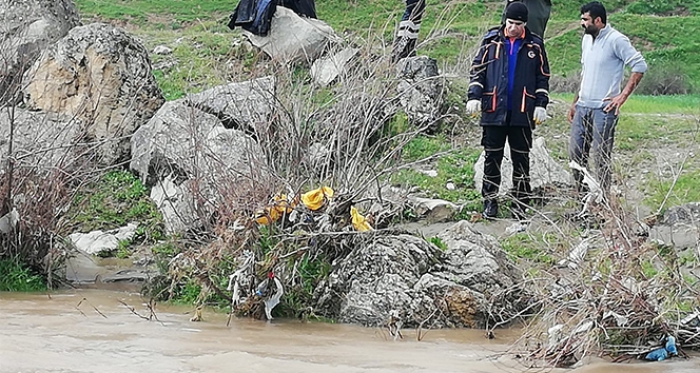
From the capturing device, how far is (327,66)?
991cm

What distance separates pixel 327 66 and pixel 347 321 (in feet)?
11.8

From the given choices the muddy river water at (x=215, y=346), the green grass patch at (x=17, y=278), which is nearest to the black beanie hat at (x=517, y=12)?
the muddy river water at (x=215, y=346)

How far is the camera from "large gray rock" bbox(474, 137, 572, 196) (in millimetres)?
9414

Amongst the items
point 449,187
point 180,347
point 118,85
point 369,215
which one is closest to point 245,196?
point 369,215

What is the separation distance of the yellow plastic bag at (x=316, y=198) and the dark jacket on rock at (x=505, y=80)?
2.07 metres

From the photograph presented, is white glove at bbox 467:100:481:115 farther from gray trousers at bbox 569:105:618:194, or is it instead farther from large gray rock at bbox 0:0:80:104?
large gray rock at bbox 0:0:80:104

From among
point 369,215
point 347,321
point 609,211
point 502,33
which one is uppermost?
point 502,33

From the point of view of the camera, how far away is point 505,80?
8.65 metres

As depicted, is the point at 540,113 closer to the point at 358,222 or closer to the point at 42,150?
the point at 358,222

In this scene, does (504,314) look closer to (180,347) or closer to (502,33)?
(180,347)

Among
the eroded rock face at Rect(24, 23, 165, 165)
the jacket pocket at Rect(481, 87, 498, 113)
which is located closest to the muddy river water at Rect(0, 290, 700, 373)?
the jacket pocket at Rect(481, 87, 498, 113)

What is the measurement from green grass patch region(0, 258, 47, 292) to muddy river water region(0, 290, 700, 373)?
0.35m

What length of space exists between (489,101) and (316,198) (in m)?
2.23

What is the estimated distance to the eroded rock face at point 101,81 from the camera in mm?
10961
